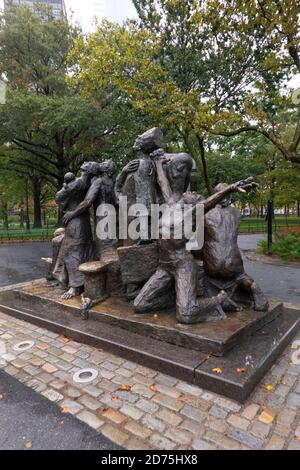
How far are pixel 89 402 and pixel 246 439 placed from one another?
1.41 metres

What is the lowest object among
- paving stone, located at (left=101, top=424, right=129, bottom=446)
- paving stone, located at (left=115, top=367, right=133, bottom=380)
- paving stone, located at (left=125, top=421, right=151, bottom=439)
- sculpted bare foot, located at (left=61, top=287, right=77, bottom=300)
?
paving stone, located at (left=101, top=424, right=129, bottom=446)

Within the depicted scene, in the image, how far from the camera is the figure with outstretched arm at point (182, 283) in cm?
377

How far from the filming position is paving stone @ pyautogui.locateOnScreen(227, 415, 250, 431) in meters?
2.53

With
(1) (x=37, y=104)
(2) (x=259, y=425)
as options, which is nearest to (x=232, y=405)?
(2) (x=259, y=425)

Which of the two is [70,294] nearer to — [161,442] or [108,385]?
[108,385]

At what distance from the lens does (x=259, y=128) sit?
882 cm

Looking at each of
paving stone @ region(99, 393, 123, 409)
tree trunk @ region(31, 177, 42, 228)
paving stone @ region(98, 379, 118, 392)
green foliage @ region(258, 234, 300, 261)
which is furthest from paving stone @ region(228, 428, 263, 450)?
tree trunk @ region(31, 177, 42, 228)

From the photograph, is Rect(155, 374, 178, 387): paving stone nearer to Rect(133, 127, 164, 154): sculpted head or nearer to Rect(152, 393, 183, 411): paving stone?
Rect(152, 393, 183, 411): paving stone

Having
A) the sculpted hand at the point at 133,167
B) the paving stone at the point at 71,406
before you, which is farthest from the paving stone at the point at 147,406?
the sculpted hand at the point at 133,167

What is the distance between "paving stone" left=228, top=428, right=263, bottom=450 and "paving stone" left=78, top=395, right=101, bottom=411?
119 centimetres

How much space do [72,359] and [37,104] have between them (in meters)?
15.2

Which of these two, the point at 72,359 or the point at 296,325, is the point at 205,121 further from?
the point at 72,359

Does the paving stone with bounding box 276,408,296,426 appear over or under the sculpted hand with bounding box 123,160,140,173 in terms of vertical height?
under
